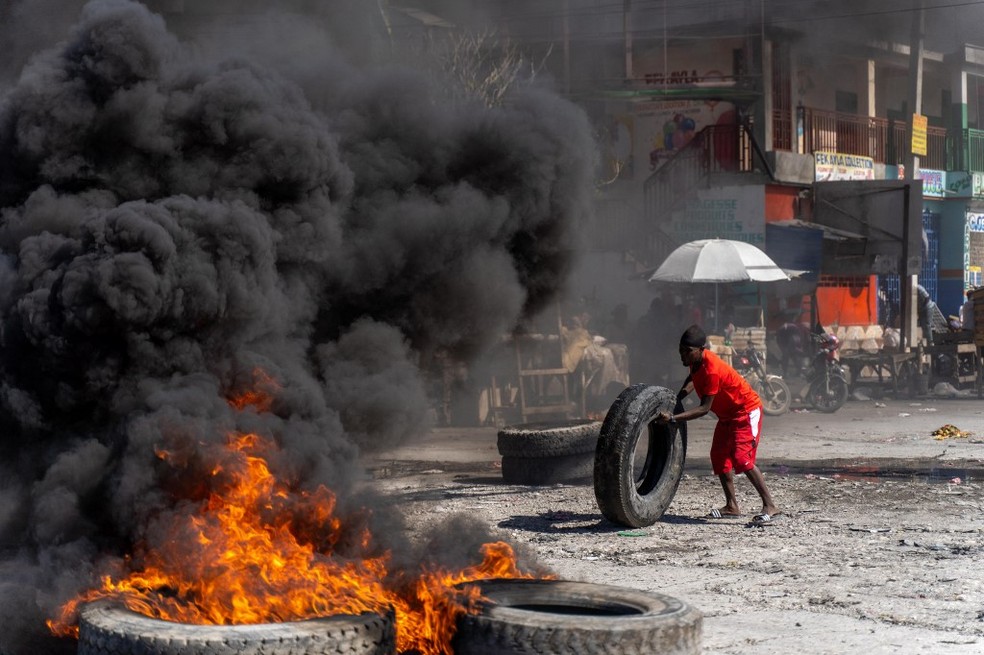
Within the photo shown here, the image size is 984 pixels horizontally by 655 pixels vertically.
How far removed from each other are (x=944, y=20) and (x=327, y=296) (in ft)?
76.5

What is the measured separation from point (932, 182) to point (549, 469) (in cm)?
2166

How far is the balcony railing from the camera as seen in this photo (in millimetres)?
25969

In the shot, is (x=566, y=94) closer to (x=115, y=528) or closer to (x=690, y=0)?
(x=690, y=0)

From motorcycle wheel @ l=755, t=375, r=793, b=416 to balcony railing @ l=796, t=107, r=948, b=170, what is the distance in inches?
357

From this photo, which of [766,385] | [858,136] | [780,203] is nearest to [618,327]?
[766,385]

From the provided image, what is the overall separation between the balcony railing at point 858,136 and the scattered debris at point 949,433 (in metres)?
11.7

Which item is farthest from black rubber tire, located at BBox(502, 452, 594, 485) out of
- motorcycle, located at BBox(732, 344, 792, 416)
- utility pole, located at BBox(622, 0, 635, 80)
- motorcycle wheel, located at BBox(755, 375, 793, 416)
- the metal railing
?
the metal railing

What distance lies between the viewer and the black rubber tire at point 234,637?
14.5 ft

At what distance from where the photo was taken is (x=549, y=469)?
35.2 ft

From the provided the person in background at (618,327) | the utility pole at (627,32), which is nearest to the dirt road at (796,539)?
the person in background at (618,327)

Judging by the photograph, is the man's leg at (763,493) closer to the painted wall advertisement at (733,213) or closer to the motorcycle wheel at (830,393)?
the motorcycle wheel at (830,393)

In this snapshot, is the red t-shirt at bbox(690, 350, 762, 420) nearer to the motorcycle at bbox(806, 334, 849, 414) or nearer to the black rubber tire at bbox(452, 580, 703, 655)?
the black rubber tire at bbox(452, 580, 703, 655)

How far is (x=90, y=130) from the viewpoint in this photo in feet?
20.8

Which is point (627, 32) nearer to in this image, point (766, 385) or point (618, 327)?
point (618, 327)
